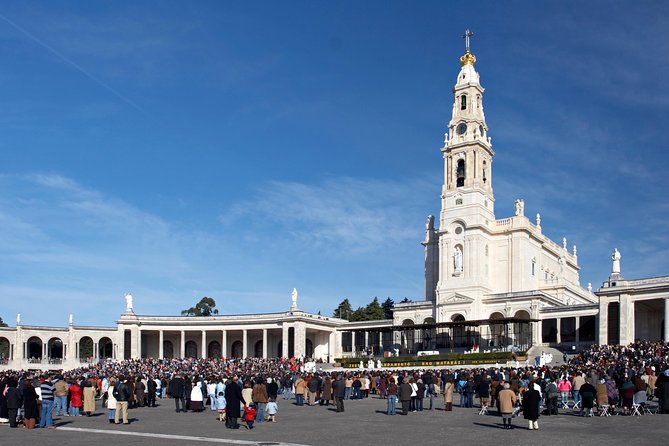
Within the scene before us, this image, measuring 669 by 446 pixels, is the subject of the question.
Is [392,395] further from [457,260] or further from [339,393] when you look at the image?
[457,260]

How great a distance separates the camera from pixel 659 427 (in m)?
24.7

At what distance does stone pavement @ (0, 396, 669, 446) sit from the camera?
23.0m

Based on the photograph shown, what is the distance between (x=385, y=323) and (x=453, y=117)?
22028mm

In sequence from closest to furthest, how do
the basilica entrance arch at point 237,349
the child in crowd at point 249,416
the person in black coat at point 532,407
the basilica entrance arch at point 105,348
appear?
the person in black coat at point 532,407
the child in crowd at point 249,416
the basilica entrance arch at point 105,348
the basilica entrance arch at point 237,349

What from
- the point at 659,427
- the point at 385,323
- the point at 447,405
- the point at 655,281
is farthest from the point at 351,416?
the point at 385,323

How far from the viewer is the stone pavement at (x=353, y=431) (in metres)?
23.0

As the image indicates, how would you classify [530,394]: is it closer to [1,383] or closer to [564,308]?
[1,383]

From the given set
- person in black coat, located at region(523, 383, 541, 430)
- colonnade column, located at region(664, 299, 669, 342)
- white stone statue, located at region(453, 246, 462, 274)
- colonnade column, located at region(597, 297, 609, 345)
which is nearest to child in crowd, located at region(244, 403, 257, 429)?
person in black coat, located at region(523, 383, 541, 430)

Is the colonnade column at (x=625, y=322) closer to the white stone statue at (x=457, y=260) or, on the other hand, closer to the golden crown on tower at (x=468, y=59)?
the white stone statue at (x=457, y=260)

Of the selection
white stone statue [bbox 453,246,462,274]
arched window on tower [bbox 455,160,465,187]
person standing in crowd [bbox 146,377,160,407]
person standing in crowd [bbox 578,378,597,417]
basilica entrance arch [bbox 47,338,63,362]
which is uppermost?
arched window on tower [bbox 455,160,465,187]

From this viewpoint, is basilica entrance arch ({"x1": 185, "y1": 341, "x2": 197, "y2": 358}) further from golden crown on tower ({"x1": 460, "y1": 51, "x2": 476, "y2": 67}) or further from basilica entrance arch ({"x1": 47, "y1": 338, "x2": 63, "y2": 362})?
golden crown on tower ({"x1": 460, "y1": 51, "x2": 476, "y2": 67})

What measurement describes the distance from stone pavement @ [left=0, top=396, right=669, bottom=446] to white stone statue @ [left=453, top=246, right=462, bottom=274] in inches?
1865

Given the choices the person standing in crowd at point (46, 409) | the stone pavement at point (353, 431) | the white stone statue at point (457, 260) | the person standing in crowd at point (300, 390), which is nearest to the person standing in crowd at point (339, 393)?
the stone pavement at point (353, 431)

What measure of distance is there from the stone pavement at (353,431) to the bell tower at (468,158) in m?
49.3
